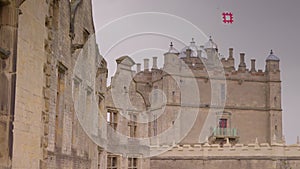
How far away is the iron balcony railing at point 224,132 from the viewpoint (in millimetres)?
45406

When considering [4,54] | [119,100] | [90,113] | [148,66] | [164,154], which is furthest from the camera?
[148,66]

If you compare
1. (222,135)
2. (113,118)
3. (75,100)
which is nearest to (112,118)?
(113,118)

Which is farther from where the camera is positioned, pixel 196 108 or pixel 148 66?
pixel 148 66

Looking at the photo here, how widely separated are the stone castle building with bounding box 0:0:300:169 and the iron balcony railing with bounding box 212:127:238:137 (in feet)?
0.26

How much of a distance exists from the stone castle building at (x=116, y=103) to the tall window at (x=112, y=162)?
0.04m

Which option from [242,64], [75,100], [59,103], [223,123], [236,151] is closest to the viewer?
[59,103]

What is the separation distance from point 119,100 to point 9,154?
1779cm

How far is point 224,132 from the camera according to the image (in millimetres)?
45844

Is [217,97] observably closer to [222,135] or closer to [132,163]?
[222,135]

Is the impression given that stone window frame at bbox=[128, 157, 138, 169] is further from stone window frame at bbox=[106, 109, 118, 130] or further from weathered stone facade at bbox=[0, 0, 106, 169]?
weathered stone facade at bbox=[0, 0, 106, 169]

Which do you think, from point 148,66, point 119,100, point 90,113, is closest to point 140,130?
point 119,100

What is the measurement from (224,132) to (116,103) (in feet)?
70.4

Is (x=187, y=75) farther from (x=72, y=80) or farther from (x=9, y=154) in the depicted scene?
(x=9, y=154)

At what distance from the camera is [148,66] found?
51000mm
